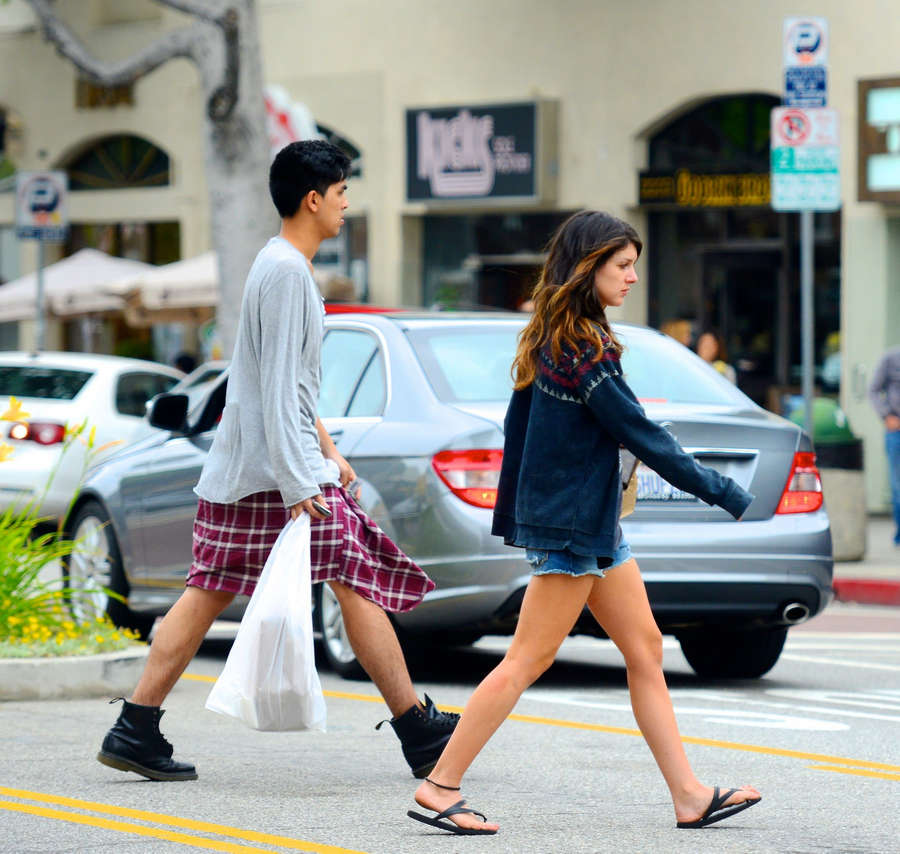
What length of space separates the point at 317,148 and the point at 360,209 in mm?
17931

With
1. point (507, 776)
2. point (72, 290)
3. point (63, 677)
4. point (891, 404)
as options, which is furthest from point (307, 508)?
point (72, 290)

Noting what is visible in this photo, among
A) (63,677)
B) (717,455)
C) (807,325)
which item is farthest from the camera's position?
(807,325)

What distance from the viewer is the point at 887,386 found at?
1664 centimetres

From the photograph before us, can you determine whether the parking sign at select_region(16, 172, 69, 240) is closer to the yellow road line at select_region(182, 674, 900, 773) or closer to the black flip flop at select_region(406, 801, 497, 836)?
the yellow road line at select_region(182, 674, 900, 773)

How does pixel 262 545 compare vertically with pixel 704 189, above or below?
below

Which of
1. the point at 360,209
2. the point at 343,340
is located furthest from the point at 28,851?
the point at 360,209

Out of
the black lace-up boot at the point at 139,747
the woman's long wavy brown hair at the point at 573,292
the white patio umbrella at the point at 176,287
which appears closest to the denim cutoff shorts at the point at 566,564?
the woman's long wavy brown hair at the point at 573,292

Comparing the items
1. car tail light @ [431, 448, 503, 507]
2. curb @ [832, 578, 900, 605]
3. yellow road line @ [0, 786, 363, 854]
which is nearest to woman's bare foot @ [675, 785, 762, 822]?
yellow road line @ [0, 786, 363, 854]

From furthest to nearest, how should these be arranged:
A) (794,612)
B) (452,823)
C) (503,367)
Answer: (503,367), (794,612), (452,823)

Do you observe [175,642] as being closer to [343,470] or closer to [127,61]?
[343,470]

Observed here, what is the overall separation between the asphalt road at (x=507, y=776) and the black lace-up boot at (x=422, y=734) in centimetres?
10

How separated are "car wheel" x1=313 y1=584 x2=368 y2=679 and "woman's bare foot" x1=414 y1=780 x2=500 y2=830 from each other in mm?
3307

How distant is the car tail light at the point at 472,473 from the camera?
27.3 ft

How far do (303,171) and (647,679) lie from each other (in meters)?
1.89
